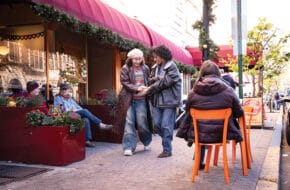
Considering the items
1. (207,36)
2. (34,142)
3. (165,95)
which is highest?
(207,36)

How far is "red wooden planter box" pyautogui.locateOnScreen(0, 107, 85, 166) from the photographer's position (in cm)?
553

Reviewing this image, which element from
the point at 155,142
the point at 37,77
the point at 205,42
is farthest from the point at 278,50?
the point at 37,77

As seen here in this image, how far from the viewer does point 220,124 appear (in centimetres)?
447

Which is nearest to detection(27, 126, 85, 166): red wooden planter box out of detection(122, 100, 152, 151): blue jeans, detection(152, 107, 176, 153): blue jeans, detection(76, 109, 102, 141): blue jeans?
detection(122, 100, 152, 151): blue jeans

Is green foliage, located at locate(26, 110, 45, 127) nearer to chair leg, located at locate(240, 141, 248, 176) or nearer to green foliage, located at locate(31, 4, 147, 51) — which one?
green foliage, located at locate(31, 4, 147, 51)

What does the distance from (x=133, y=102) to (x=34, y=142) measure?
188 centimetres

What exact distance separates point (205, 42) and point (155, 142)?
12.7 ft

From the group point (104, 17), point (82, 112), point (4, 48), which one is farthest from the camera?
point (4, 48)

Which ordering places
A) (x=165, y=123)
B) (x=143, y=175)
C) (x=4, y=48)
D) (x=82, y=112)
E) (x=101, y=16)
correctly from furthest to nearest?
(x=4, y=48) → (x=101, y=16) → (x=82, y=112) → (x=165, y=123) → (x=143, y=175)

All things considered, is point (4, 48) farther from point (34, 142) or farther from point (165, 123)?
point (165, 123)

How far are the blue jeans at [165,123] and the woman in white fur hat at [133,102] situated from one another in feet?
0.90

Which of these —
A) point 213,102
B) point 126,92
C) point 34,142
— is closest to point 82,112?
point 126,92

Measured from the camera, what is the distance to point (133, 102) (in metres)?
6.70

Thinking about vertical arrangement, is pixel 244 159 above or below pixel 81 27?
below
